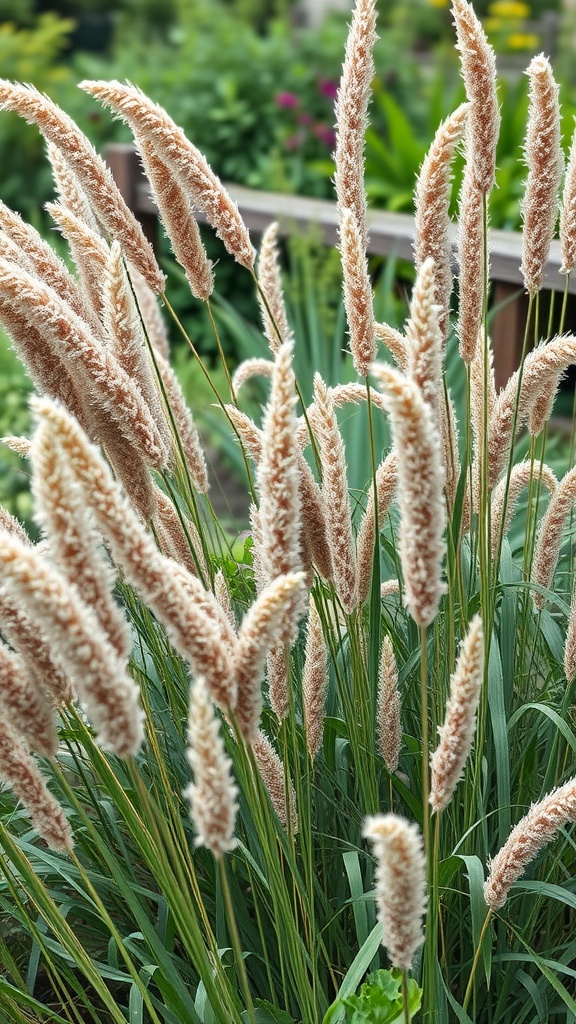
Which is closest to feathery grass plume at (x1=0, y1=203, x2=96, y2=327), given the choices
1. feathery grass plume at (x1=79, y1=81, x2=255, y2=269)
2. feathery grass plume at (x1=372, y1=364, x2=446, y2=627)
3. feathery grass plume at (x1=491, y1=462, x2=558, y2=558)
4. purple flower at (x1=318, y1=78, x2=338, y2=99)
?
feathery grass plume at (x1=79, y1=81, x2=255, y2=269)

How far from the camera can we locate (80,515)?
1023 millimetres

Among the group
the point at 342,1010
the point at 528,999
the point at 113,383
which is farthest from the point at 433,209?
the point at 528,999

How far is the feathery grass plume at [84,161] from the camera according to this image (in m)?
1.58

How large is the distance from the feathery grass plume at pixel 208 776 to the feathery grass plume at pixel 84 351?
1.57 feet

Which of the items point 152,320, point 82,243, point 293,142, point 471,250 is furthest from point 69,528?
point 293,142

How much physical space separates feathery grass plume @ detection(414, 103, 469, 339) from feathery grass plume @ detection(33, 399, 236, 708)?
63 cm

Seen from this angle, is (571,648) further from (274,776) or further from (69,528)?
(69,528)

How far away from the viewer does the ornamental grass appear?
3.61 ft

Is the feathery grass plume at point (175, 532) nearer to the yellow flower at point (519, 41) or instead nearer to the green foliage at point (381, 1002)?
the green foliage at point (381, 1002)

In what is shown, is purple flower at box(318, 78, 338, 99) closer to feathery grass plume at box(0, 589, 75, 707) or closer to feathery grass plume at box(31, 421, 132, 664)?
feathery grass plume at box(0, 589, 75, 707)

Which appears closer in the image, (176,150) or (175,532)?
(176,150)

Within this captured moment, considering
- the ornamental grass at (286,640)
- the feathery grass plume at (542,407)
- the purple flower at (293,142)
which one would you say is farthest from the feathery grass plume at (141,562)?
the purple flower at (293,142)

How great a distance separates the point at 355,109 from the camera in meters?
1.69

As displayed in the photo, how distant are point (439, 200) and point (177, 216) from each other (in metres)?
0.43
